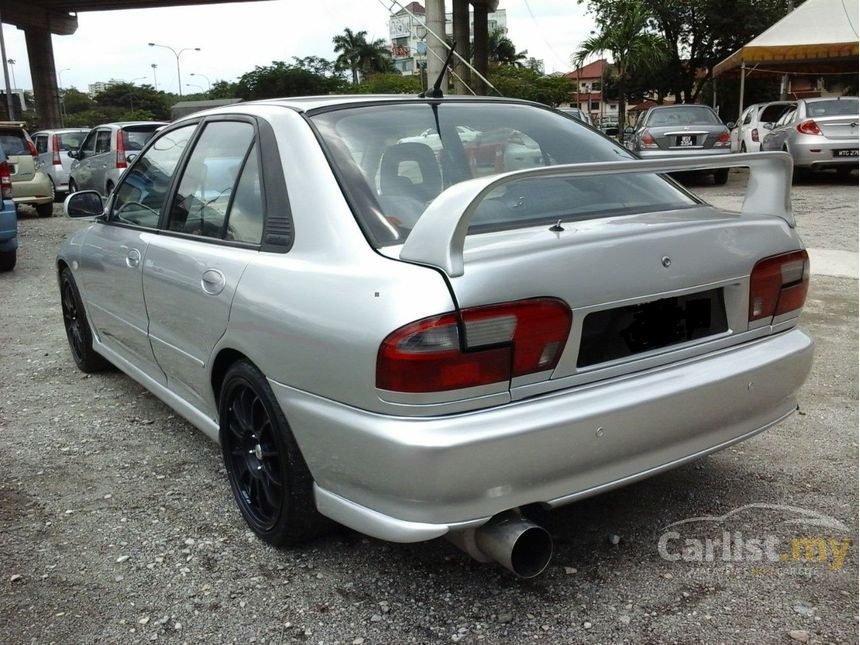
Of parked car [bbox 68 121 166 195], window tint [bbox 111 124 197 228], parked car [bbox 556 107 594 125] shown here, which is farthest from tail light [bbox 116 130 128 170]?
window tint [bbox 111 124 197 228]

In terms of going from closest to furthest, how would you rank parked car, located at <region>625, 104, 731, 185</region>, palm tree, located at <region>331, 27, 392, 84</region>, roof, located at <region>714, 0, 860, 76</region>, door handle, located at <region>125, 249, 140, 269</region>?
door handle, located at <region>125, 249, 140, 269</region> < parked car, located at <region>625, 104, 731, 185</region> < roof, located at <region>714, 0, 860, 76</region> < palm tree, located at <region>331, 27, 392, 84</region>

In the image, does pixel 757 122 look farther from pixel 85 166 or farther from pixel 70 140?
pixel 70 140

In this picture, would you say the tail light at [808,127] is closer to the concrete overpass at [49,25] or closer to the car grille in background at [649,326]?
the car grille in background at [649,326]

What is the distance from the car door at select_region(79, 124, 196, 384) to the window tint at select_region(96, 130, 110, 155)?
10.9 m

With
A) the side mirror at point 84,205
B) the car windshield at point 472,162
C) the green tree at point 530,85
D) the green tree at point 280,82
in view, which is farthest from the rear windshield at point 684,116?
the green tree at point 280,82

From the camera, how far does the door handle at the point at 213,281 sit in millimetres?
2900

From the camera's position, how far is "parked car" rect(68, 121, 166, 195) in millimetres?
13633

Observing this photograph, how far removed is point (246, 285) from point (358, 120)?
73 centimetres

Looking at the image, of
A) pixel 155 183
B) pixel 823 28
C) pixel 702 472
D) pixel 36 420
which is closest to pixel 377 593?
pixel 702 472

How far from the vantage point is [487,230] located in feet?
8.36

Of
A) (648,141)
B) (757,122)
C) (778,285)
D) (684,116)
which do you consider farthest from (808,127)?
(778,285)

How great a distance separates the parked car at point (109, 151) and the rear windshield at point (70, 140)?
3174 mm

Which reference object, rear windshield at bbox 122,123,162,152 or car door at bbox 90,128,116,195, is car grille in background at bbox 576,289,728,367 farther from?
car door at bbox 90,128,116,195

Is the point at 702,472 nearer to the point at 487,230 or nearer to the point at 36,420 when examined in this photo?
the point at 487,230
